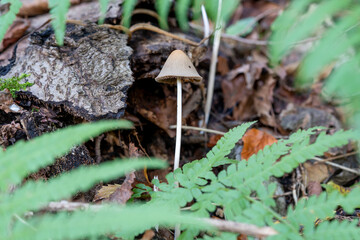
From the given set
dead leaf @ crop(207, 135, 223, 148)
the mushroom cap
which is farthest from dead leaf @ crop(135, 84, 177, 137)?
the mushroom cap

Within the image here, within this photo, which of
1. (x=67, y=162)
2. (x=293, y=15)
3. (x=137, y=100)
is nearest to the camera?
(x=293, y=15)

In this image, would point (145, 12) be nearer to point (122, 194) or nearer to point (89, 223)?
point (122, 194)

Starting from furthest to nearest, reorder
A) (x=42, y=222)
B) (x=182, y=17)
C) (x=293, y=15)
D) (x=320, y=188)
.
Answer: (x=320, y=188) → (x=182, y=17) → (x=293, y=15) → (x=42, y=222)

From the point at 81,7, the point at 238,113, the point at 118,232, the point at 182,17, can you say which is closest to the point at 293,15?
the point at 182,17

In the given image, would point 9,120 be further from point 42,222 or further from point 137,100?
point 42,222

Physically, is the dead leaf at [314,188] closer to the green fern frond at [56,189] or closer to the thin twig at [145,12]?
the green fern frond at [56,189]

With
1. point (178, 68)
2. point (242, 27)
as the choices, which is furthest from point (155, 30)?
point (242, 27)

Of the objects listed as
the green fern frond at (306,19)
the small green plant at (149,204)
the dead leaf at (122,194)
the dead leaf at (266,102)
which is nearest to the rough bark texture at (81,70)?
the dead leaf at (122,194)

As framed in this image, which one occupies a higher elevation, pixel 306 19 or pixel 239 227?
pixel 306 19
